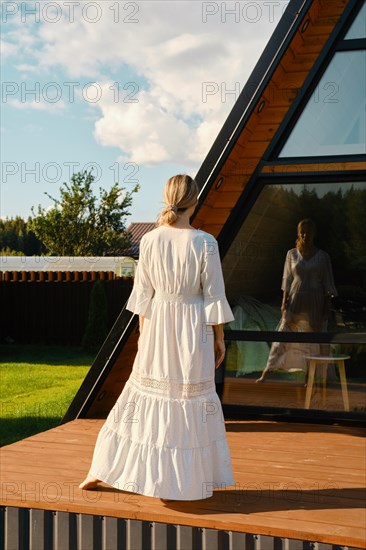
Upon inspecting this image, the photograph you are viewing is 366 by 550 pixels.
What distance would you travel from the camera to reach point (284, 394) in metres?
6.36

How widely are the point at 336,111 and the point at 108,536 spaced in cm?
416

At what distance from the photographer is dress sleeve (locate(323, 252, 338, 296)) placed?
6.24 m

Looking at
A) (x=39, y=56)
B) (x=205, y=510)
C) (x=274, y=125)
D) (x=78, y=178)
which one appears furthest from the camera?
(x=78, y=178)

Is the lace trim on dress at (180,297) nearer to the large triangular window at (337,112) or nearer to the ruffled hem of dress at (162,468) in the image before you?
the ruffled hem of dress at (162,468)

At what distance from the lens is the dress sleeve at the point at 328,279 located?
20.5ft

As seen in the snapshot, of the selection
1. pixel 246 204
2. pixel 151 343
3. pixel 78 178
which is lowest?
pixel 151 343

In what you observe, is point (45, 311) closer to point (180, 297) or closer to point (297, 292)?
point (297, 292)

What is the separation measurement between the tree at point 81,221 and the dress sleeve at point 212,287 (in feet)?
77.6

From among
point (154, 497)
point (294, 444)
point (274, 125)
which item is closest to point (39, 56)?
point (274, 125)

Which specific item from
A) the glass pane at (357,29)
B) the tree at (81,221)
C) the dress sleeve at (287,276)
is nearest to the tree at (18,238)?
the tree at (81,221)

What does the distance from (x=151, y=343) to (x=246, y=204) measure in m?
2.58

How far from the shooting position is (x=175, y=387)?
3.84m

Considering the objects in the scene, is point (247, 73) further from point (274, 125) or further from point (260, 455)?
point (260, 455)

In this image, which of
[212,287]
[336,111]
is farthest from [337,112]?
[212,287]
